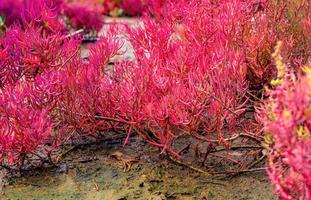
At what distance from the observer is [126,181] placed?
304cm

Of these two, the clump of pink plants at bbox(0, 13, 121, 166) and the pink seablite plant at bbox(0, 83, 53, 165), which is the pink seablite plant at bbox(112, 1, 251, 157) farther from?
the pink seablite plant at bbox(0, 83, 53, 165)

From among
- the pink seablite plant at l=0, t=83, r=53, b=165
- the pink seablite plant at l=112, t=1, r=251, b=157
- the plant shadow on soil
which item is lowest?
the plant shadow on soil

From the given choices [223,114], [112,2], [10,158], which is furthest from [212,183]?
[112,2]

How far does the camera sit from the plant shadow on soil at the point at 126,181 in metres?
2.90

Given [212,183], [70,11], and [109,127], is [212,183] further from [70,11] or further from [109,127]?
[70,11]

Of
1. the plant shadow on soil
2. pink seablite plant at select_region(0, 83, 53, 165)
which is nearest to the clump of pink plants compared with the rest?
pink seablite plant at select_region(0, 83, 53, 165)

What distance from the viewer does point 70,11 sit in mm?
8367

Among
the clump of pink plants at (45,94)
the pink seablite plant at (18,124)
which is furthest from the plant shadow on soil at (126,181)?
the pink seablite plant at (18,124)

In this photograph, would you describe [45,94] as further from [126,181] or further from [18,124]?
[126,181]

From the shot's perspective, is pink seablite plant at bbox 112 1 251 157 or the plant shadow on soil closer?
pink seablite plant at bbox 112 1 251 157

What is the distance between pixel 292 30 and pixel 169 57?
1.08 m

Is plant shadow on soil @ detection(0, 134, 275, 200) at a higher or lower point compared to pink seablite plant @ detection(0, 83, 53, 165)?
lower

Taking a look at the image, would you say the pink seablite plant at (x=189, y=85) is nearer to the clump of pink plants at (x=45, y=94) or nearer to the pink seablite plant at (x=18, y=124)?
the clump of pink plants at (x=45, y=94)

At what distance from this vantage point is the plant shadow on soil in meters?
2.90
